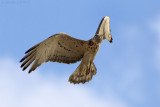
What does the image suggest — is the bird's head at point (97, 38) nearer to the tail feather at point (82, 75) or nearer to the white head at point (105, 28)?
the white head at point (105, 28)

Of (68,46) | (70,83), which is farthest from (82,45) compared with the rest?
(70,83)

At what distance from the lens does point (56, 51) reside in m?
13.7

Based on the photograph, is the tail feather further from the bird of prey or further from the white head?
the white head

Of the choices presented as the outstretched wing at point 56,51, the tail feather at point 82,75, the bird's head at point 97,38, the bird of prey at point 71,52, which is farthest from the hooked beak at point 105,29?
the tail feather at point 82,75

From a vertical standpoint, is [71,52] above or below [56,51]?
above

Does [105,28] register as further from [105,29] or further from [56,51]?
[56,51]

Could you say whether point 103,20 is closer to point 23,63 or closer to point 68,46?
point 68,46

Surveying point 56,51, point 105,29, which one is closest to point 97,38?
point 105,29

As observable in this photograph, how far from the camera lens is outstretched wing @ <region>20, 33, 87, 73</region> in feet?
43.5

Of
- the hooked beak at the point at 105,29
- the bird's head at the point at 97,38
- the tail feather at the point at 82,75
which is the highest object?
the hooked beak at the point at 105,29

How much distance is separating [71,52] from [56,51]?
52cm

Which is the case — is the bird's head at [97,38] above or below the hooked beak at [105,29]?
below

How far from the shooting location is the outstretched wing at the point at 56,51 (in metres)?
13.3

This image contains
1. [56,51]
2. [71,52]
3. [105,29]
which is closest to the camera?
[56,51]
